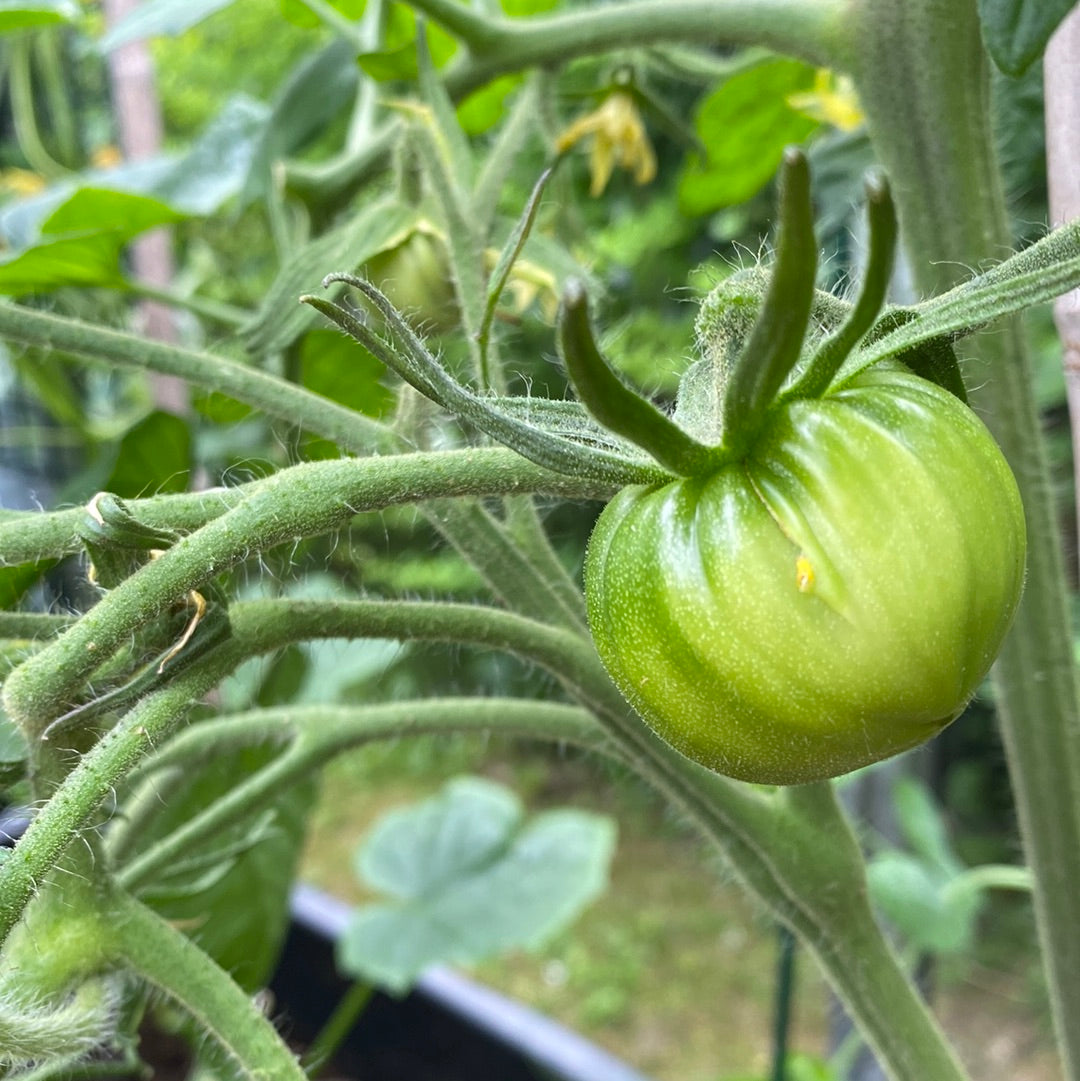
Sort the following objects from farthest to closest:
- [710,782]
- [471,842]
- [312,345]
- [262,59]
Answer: [262,59] → [471,842] → [312,345] → [710,782]

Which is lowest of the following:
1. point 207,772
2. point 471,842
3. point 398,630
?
point 471,842

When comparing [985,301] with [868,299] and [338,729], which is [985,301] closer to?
[868,299]

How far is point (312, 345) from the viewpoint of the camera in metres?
0.59

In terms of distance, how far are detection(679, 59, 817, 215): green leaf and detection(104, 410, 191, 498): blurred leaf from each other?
1.20 feet

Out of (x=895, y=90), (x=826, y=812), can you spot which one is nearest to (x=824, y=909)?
(x=826, y=812)

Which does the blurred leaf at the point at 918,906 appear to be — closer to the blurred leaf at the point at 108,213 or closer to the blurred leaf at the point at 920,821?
the blurred leaf at the point at 920,821

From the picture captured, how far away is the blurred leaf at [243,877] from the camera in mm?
649

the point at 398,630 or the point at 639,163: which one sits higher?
the point at 639,163

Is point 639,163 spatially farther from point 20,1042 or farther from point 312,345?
point 20,1042

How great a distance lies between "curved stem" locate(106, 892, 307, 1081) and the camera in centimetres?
28

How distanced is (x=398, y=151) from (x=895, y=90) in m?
0.20

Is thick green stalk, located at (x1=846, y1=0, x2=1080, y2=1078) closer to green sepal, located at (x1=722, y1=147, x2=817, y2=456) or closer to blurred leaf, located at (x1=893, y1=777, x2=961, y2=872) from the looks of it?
green sepal, located at (x1=722, y1=147, x2=817, y2=456)

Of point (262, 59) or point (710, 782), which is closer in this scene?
point (710, 782)

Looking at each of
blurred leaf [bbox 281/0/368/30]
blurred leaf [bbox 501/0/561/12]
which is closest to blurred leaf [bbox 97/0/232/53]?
blurred leaf [bbox 281/0/368/30]
